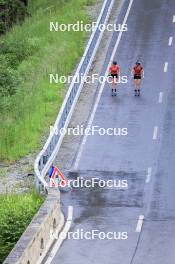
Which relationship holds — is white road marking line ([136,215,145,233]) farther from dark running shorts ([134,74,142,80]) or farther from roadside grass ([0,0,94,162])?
dark running shorts ([134,74,142,80])

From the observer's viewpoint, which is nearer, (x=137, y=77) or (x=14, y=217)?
(x=14, y=217)

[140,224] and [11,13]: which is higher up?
[11,13]

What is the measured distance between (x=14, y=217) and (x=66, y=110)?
10451 mm

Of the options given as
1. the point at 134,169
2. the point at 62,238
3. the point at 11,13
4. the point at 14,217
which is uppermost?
the point at 11,13

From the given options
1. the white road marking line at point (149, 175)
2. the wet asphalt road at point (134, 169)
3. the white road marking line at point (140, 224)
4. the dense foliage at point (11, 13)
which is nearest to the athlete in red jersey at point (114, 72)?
the wet asphalt road at point (134, 169)

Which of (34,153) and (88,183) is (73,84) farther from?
(88,183)

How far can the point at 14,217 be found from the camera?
985 inches

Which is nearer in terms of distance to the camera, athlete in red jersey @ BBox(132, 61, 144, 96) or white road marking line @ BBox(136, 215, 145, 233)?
white road marking line @ BBox(136, 215, 145, 233)

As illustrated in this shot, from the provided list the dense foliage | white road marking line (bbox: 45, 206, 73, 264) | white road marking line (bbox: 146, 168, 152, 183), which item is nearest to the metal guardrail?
white road marking line (bbox: 45, 206, 73, 264)

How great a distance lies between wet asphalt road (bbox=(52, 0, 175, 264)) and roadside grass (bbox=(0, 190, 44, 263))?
1.28 meters

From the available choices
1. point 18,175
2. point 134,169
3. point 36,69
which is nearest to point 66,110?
point 18,175

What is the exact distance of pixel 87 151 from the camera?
32.5 metres

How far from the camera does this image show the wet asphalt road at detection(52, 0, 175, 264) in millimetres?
24656

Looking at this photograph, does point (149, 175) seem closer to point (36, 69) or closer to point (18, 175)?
point (18, 175)
